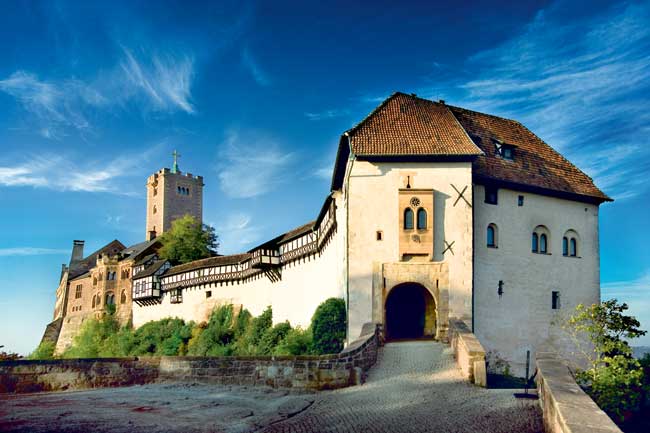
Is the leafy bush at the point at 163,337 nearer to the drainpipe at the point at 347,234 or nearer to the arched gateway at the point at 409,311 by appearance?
the arched gateway at the point at 409,311

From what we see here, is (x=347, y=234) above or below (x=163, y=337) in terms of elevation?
above

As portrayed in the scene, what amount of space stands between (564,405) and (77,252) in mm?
78173

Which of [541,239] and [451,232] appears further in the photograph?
[541,239]

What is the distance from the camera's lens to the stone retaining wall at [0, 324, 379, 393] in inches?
619

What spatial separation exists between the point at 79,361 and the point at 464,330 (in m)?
11.0

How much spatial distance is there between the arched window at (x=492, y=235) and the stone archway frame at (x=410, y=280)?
149 inches

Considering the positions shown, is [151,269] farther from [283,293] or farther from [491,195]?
[491,195]

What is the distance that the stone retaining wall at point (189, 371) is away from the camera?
1572 cm

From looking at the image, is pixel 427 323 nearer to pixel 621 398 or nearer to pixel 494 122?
pixel 621 398

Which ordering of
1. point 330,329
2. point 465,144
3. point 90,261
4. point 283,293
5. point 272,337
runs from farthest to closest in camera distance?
1. point 90,261
2. point 283,293
3. point 272,337
4. point 330,329
5. point 465,144

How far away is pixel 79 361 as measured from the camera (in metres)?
16.6

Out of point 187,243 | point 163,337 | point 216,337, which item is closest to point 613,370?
point 216,337

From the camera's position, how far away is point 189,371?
16656 mm

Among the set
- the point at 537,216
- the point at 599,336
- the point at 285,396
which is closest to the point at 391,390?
the point at 285,396
